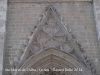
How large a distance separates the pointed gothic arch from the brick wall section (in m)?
0.28

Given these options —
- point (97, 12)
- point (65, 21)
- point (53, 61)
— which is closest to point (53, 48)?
point (53, 61)

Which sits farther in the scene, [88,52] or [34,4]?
[34,4]

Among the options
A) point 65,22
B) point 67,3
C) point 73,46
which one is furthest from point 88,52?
point 67,3

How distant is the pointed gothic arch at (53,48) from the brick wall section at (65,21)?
0.28m

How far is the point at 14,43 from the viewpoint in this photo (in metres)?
9.84

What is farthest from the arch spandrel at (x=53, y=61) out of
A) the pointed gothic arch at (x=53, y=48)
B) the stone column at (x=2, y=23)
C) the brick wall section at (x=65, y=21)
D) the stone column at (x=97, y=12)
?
the stone column at (x=97, y=12)

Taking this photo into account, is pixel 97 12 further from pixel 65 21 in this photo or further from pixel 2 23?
pixel 2 23

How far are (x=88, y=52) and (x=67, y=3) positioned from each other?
2120 millimetres

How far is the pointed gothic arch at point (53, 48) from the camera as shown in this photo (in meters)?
9.41

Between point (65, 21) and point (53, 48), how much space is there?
1.25 metres

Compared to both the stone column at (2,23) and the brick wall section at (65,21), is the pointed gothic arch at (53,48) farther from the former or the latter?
the stone column at (2,23)

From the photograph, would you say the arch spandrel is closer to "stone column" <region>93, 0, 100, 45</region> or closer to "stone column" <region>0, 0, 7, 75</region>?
"stone column" <region>0, 0, 7, 75</region>

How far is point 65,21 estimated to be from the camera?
10.3m

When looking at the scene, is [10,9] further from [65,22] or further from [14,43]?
[65,22]
